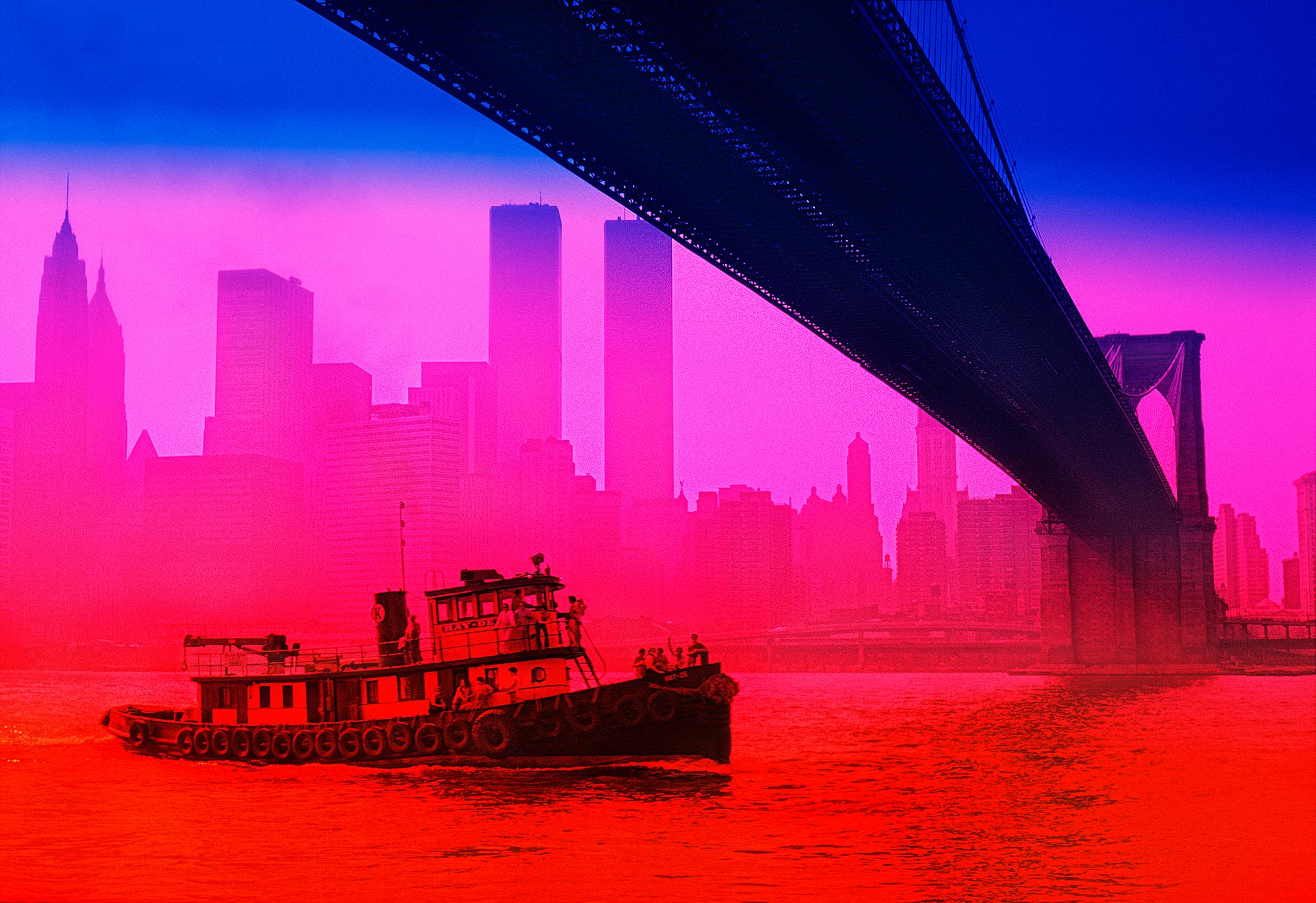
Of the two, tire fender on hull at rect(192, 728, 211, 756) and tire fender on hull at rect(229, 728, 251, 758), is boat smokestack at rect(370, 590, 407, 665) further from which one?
tire fender on hull at rect(192, 728, 211, 756)

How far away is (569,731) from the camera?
31156 millimetres

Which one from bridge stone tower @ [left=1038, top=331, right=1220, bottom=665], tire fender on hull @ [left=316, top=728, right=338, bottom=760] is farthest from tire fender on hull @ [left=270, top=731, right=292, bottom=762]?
bridge stone tower @ [left=1038, top=331, right=1220, bottom=665]

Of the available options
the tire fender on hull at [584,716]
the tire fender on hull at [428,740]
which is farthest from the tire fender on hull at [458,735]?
the tire fender on hull at [584,716]

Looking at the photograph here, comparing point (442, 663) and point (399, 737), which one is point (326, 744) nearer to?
point (399, 737)

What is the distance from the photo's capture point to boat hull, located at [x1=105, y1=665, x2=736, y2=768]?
31.2 metres

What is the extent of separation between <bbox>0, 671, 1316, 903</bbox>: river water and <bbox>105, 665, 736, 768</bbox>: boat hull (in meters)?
0.53

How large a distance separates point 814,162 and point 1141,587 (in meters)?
70.6

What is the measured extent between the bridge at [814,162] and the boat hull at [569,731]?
1224 cm

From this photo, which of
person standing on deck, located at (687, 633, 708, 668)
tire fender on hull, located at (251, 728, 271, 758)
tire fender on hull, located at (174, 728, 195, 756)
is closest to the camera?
person standing on deck, located at (687, 633, 708, 668)

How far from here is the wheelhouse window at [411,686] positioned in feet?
107

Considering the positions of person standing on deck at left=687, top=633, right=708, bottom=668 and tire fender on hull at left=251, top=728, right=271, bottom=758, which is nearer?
person standing on deck at left=687, top=633, right=708, bottom=668

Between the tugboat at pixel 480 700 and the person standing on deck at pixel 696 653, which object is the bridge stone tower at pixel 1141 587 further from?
the tugboat at pixel 480 700

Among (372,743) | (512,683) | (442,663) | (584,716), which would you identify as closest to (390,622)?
(442,663)

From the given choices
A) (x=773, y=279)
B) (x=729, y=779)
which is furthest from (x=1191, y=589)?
(x=729, y=779)
